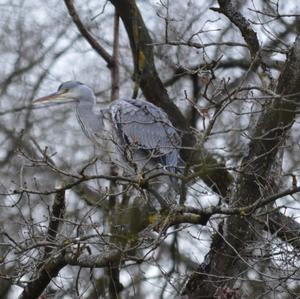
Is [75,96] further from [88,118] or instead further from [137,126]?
[137,126]

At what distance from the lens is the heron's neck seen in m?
7.23

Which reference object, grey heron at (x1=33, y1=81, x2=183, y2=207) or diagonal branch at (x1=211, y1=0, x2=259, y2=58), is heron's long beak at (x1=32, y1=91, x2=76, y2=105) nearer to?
grey heron at (x1=33, y1=81, x2=183, y2=207)

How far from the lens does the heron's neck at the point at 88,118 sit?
7.23 metres

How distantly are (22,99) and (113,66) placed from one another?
138 cm

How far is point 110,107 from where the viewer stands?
23.5 feet

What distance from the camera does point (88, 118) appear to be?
7.34 metres

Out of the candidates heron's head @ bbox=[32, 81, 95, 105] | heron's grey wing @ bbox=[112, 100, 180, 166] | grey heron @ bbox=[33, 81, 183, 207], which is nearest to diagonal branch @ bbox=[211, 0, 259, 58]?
grey heron @ bbox=[33, 81, 183, 207]

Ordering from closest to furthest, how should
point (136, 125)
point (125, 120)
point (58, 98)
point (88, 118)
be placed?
point (125, 120), point (136, 125), point (88, 118), point (58, 98)

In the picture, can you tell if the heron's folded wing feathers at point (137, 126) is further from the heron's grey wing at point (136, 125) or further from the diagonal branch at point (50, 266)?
the diagonal branch at point (50, 266)

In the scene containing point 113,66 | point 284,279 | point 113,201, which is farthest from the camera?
point 113,66

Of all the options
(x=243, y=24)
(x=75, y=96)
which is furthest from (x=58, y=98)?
(x=243, y=24)

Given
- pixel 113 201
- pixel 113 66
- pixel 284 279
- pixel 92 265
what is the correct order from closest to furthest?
1. pixel 284 279
2. pixel 92 265
3. pixel 113 201
4. pixel 113 66

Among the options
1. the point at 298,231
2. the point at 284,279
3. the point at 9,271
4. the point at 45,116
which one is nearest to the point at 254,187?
the point at 298,231

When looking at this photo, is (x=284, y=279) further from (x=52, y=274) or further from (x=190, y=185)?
(x=52, y=274)
